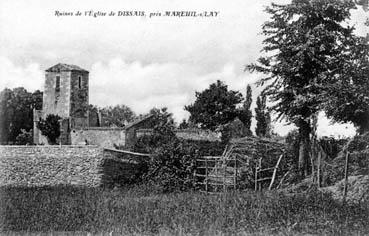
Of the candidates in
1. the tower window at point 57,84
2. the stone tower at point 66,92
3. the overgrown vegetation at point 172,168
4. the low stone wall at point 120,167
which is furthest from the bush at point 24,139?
the overgrown vegetation at point 172,168

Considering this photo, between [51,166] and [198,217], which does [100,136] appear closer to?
[51,166]

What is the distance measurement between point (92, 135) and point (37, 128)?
38.6 feet

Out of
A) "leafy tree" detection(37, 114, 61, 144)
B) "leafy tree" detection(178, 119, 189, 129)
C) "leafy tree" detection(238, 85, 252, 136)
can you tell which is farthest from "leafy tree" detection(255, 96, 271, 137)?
"leafy tree" detection(37, 114, 61, 144)

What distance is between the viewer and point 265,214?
13.9 meters

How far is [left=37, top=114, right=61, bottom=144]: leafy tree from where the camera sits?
50.9m

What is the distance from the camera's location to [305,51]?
83.4ft

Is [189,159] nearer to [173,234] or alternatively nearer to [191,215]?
[191,215]

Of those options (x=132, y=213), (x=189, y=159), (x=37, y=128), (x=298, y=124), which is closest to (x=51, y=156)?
(x=189, y=159)

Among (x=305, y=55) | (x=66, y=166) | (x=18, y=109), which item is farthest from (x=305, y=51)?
(x=18, y=109)

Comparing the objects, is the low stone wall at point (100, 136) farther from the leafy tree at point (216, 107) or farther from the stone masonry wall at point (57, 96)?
the leafy tree at point (216, 107)

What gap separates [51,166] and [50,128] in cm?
2444

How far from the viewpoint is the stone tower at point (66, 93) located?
53031 millimetres

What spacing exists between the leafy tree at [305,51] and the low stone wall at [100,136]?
16881 mm

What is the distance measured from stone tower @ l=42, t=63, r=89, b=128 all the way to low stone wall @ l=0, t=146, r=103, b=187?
24876 millimetres
